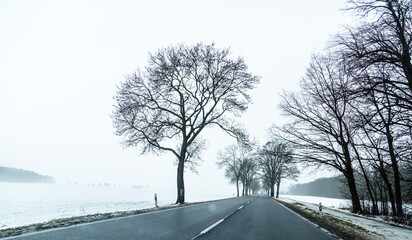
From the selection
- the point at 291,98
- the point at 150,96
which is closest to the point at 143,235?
the point at 291,98

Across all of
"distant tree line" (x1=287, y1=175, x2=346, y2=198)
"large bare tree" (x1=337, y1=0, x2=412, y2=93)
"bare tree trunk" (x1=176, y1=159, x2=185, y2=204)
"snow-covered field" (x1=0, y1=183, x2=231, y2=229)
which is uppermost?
"large bare tree" (x1=337, y1=0, x2=412, y2=93)

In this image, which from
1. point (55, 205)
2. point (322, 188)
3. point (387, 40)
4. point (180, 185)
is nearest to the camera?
point (387, 40)

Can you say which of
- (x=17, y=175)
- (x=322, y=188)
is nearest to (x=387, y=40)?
(x=322, y=188)

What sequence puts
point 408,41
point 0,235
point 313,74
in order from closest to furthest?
point 0,235 < point 408,41 < point 313,74

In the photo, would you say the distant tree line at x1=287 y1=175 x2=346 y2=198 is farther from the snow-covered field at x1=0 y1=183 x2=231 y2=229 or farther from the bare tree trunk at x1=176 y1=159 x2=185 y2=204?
the bare tree trunk at x1=176 y1=159 x2=185 y2=204

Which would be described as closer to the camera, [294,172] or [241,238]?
[241,238]

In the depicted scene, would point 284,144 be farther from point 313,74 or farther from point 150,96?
point 150,96

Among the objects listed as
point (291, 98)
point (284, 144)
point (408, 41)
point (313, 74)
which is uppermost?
point (313, 74)

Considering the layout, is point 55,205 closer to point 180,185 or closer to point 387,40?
point 180,185

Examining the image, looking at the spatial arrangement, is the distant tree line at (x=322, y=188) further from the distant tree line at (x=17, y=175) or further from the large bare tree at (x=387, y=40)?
the distant tree line at (x=17, y=175)

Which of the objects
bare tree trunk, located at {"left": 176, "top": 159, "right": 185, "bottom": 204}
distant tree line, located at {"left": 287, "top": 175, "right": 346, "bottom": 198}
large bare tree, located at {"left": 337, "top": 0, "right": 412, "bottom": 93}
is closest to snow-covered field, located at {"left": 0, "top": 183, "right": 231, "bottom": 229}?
bare tree trunk, located at {"left": 176, "top": 159, "right": 185, "bottom": 204}

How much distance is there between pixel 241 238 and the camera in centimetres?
496

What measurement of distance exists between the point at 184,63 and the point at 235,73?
4.45 meters

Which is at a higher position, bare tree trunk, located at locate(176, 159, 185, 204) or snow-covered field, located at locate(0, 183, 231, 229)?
bare tree trunk, located at locate(176, 159, 185, 204)
